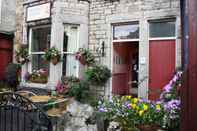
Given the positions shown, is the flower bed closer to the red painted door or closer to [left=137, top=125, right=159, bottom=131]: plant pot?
[left=137, top=125, right=159, bottom=131]: plant pot

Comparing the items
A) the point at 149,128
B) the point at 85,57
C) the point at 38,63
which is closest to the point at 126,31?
the point at 85,57

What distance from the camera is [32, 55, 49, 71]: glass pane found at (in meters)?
11.6

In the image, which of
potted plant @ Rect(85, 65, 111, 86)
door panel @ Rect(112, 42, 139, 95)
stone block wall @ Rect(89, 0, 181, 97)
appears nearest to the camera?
stone block wall @ Rect(89, 0, 181, 97)

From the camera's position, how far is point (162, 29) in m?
9.16

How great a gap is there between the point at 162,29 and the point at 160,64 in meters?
1.03

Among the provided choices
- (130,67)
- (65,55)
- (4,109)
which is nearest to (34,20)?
(65,55)

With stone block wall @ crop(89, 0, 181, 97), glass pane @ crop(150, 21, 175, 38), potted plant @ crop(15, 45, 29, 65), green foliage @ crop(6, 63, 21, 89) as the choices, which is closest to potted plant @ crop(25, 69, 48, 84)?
potted plant @ crop(15, 45, 29, 65)

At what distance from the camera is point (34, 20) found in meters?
11.8

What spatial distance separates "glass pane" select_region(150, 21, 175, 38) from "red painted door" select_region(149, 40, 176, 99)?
209 millimetres

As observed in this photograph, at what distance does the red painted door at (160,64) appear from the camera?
351 inches

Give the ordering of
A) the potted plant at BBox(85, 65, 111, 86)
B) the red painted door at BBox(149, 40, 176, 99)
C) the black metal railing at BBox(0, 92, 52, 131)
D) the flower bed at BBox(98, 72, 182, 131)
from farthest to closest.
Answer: the potted plant at BBox(85, 65, 111, 86) → the red painted door at BBox(149, 40, 176, 99) → the flower bed at BBox(98, 72, 182, 131) → the black metal railing at BBox(0, 92, 52, 131)

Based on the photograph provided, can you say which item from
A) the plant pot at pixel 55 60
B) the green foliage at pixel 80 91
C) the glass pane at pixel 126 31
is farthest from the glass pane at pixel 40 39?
the green foliage at pixel 80 91

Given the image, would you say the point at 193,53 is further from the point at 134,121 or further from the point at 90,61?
the point at 90,61

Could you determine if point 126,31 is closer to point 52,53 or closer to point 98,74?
point 98,74
